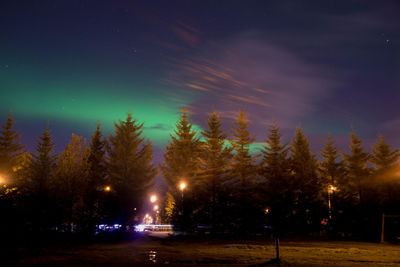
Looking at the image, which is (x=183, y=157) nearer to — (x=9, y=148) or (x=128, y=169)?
(x=128, y=169)

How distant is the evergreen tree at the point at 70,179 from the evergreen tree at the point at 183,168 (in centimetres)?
1030

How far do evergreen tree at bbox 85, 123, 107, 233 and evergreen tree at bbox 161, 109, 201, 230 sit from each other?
24.0 ft

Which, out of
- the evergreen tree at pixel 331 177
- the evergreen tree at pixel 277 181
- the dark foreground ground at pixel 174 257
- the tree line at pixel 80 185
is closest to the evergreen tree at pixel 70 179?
the tree line at pixel 80 185

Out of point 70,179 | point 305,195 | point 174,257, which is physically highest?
point 70,179

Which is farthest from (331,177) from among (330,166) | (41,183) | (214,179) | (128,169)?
(41,183)

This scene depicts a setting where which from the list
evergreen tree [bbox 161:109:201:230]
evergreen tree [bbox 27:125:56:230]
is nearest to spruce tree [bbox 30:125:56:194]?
evergreen tree [bbox 27:125:56:230]

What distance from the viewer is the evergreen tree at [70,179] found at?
25203 mm

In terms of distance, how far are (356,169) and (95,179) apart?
31.9m

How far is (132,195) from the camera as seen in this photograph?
2883 centimetres

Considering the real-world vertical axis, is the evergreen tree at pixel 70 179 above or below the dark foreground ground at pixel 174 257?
above

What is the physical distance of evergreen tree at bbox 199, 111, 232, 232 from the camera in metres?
31.5

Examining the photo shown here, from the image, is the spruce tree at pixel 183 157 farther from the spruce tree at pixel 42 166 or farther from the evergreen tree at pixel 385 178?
the evergreen tree at pixel 385 178

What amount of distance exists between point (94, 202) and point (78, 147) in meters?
6.97

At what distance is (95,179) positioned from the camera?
32.4 m
